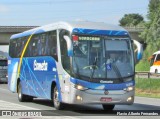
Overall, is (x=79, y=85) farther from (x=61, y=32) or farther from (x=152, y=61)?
(x=152, y=61)

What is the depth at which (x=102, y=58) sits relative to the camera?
57.0 feet

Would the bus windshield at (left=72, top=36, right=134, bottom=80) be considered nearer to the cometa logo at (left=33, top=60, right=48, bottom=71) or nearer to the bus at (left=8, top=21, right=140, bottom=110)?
the bus at (left=8, top=21, right=140, bottom=110)

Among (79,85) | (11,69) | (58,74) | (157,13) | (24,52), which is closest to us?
(79,85)

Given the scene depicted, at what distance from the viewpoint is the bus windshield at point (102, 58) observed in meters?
17.2

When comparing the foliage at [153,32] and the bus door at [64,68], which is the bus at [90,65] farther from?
the foliage at [153,32]

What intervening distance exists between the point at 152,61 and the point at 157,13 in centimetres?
1694

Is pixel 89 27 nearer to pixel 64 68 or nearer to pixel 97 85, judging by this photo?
pixel 64 68

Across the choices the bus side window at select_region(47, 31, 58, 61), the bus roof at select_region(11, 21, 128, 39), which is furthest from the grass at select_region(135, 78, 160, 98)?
the bus roof at select_region(11, 21, 128, 39)

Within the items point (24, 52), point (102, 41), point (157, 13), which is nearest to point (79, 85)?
point (102, 41)

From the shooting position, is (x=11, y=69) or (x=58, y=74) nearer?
(x=58, y=74)

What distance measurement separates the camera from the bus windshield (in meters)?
17.2

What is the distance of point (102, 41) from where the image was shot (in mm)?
17641

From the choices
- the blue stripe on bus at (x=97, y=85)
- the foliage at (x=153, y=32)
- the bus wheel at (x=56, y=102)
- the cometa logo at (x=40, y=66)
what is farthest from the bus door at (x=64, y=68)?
the foliage at (x=153, y=32)

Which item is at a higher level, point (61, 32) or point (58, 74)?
point (61, 32)
